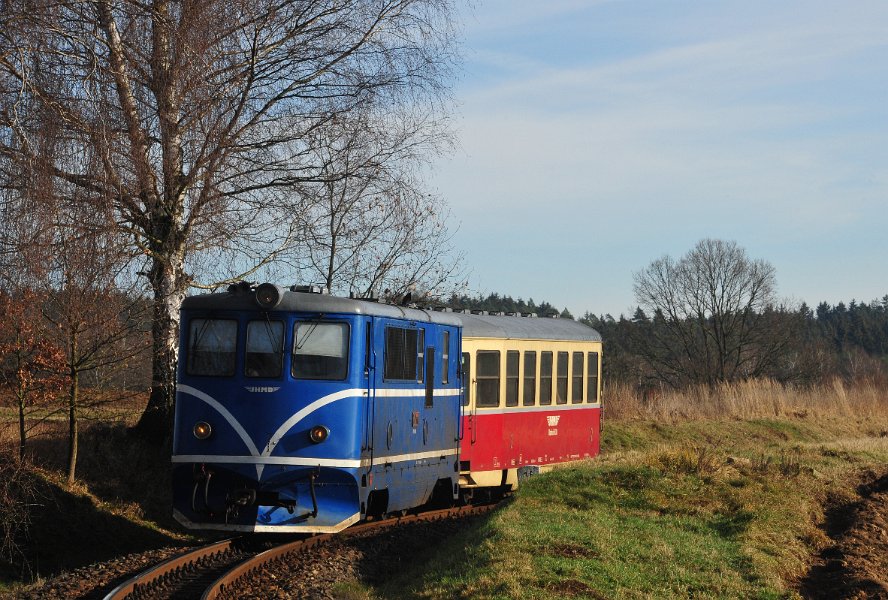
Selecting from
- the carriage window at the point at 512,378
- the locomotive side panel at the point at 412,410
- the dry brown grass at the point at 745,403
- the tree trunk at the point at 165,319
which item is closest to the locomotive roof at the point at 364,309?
the locomotive side panel at the point at 412,410

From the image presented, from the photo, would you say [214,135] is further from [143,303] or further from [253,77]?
[143,303]

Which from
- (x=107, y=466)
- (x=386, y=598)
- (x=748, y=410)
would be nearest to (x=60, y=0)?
(x=386, y=598)

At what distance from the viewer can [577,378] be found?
21219 mm

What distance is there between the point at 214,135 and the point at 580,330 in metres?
9.12

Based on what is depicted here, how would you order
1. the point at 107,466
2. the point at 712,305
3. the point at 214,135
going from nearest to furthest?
the point at 214,135, the point at 107,466, the point at 712,305

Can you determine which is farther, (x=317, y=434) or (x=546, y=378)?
(x=546, y=378)

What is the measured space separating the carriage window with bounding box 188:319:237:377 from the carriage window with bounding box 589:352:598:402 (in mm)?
10542

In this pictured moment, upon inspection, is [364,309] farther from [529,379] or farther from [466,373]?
[529,379]

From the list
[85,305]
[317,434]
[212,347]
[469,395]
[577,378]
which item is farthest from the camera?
[577,378]

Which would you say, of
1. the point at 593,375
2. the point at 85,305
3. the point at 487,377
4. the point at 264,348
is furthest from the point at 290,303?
the point at 593,375

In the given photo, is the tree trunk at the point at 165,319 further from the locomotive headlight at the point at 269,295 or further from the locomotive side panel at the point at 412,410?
the locomotive headlight at the point at 269,295

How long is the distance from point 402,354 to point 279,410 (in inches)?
84.6

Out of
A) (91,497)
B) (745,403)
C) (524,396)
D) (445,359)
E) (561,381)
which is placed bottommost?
(91,497)

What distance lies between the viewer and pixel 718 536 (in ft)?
41.5
